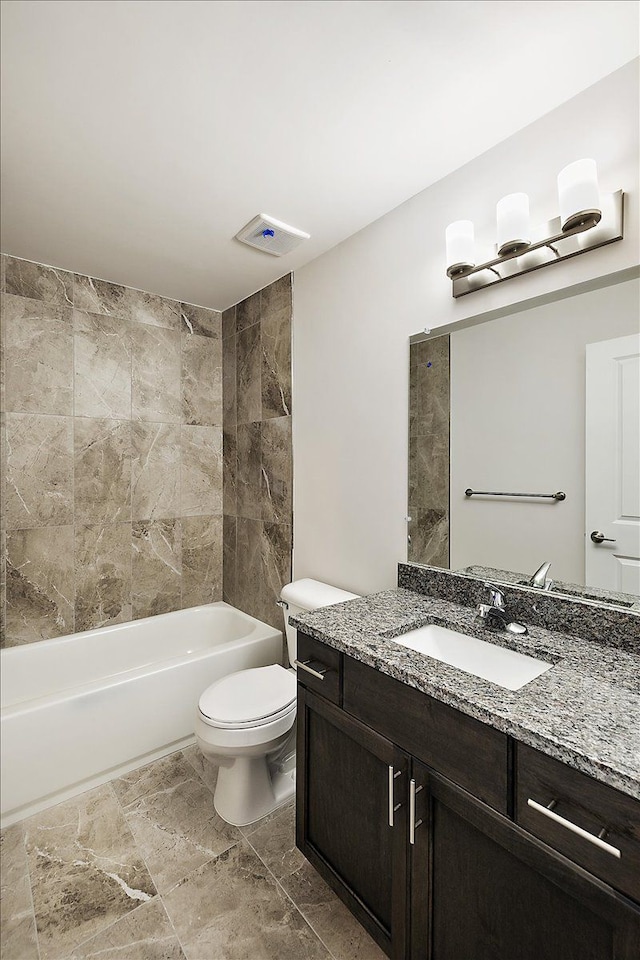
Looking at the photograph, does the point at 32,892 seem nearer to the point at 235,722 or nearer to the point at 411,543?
the point at 235,722

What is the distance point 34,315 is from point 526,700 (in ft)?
8.81

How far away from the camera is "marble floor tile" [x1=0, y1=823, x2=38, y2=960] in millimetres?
1325

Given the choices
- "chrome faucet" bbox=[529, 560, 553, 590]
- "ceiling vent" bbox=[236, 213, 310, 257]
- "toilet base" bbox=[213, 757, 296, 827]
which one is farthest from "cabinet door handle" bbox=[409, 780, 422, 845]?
"ceiling vent" bbox=[236, 213, 310, 257]

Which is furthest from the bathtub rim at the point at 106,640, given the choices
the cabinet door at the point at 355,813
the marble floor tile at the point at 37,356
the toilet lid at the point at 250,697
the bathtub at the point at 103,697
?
the marble floor tile at the point at 37,356

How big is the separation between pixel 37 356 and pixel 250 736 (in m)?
2.08

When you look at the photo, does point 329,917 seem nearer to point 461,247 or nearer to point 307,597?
point 307,597

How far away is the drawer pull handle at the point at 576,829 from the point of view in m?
0.77

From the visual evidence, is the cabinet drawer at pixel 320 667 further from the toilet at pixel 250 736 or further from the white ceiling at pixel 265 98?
the white ceiling at pixel 265 98

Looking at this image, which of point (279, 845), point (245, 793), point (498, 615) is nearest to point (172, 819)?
point (245, 793)

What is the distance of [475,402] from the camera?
5.37 feet

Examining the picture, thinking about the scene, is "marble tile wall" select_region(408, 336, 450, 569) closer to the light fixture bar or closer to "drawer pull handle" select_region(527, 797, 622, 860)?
the light fixture bar

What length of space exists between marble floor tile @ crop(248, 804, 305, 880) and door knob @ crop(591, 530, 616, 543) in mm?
1446

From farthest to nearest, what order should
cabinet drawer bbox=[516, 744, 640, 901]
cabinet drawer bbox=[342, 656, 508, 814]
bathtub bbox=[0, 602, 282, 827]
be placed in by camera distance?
bathtub bbox=[0, 602, 282, 827], cabinet drawer bbox=[342, 656, 508, 814], cabinet drawer bbox=[516, 744, 640, 901]

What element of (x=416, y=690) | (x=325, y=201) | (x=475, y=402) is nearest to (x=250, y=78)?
(x=325, y=201)
